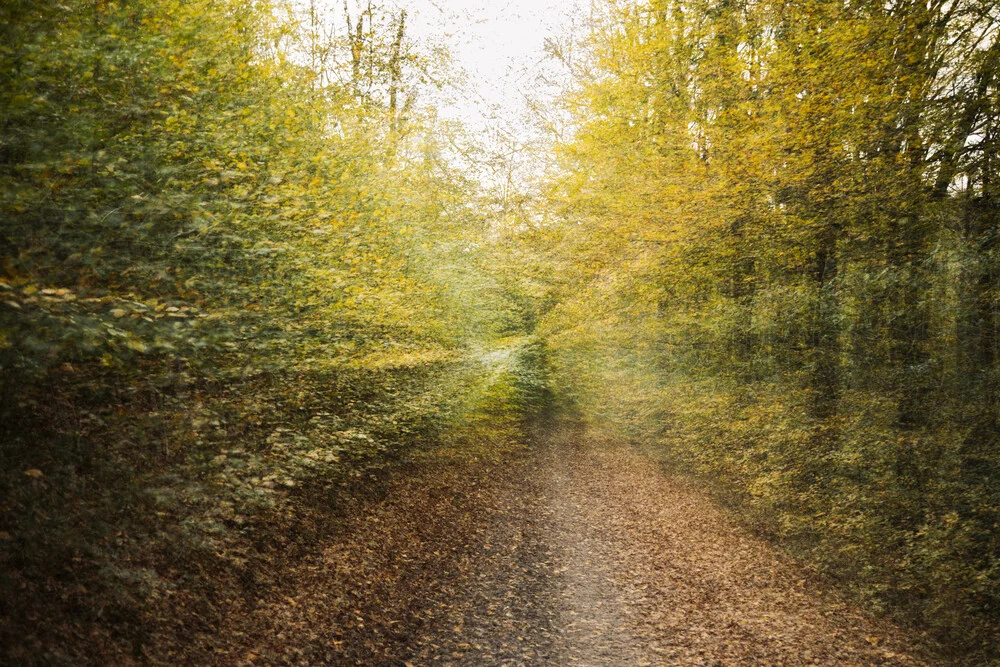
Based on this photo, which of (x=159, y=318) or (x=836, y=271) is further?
(x=836, y=271)

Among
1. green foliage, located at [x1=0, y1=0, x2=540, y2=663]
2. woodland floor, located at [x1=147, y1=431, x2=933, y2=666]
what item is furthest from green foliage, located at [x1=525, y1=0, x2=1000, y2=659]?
green foliage, located at [x1=0, y1=0, x2=540, y2=663]

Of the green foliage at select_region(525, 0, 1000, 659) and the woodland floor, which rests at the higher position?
the green foliage at select_region(525, 0, 1000, 659)

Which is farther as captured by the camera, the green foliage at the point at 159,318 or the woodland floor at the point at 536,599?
the woodland floor at the point at 536,599

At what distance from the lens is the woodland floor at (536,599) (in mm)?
5301

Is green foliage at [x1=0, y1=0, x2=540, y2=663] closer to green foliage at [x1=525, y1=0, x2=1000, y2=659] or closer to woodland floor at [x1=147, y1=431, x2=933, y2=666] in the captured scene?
woodland floor at [x1=147, y1=431, x2=933, y2=666]

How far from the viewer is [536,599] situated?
264 inches

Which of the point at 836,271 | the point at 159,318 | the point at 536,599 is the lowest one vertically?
the point at 536,599

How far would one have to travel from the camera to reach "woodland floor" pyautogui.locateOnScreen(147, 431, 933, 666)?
17.4 feet

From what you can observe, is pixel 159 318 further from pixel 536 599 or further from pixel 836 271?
pixel 836 271

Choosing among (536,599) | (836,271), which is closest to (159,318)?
(536,599)

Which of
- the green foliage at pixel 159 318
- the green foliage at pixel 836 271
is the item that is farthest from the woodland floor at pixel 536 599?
the green foliage at pixel 836 271

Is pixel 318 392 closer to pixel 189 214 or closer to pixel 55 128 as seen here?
pixel 189 214

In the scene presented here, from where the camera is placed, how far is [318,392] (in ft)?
26.2

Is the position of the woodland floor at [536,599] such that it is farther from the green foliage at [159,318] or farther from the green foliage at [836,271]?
the green foliage at [836,271]
